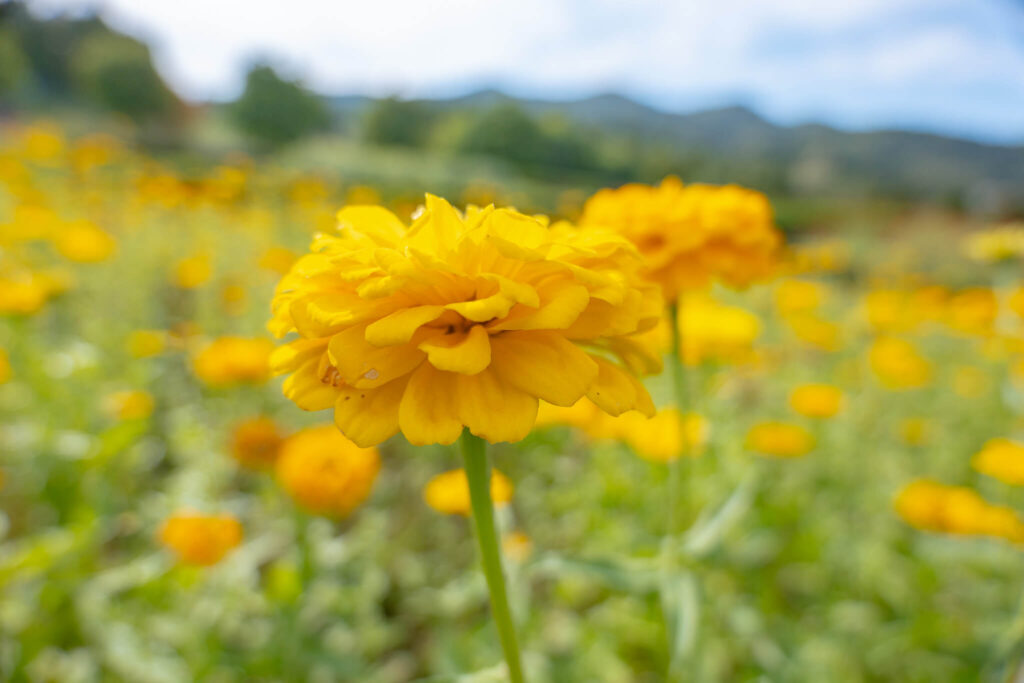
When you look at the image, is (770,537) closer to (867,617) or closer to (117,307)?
(867,617)

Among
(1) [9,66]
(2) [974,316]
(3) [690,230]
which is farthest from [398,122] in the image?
(3) [690,230]

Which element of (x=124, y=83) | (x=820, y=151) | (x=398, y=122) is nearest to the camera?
(x=398, y=122)

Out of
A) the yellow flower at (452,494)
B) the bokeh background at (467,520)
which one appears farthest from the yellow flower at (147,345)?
the yellow flower at (452,494)

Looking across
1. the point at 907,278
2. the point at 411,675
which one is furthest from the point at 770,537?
the point at 907,278

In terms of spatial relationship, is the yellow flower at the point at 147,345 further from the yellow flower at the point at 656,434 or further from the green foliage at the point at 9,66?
the green foliage at the point at 9,66

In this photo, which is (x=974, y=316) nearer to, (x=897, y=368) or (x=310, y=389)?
(x=897, y=368)

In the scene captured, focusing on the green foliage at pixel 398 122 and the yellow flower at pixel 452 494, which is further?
the green foliage at pixel 398 122
